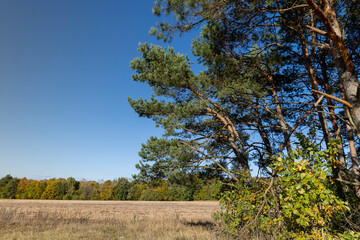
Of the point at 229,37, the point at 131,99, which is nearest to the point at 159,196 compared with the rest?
the point at 131,99

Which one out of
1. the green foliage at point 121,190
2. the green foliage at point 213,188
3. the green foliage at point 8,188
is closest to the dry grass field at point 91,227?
the green foliage at point 213,188

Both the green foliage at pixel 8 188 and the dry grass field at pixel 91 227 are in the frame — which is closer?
the dry grass field at pixel 91 227

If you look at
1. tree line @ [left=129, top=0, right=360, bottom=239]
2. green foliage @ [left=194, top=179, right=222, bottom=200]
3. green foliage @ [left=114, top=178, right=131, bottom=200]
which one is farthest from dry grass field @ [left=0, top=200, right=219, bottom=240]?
green foliage @ [left=114, top=178, right=131, bottom=200]

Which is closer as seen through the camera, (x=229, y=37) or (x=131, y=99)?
(x=229, y=37)

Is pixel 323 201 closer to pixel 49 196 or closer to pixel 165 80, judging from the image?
pixel 165 80

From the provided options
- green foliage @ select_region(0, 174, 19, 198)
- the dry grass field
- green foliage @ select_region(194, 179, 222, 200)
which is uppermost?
green foliage @ select_region(0, 174, 19, 198)

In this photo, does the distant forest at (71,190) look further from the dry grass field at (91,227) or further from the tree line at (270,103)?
the tree line at (270,103)

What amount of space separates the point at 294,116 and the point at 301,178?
18.4 ft

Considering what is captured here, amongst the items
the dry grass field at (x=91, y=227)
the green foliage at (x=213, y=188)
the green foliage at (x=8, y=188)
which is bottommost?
the dry grass field at (x=91, y=227)

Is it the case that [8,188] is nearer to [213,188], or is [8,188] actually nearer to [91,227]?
[91,227]

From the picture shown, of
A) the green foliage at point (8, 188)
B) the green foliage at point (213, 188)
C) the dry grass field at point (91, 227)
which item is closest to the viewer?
the green foliage at point (213, 188)

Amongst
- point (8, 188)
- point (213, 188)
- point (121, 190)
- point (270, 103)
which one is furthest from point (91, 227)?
point (8, 188)

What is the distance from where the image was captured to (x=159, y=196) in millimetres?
56219

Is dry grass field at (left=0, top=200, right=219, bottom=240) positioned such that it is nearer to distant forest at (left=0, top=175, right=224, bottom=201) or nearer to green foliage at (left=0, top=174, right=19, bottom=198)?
distant forest at (left=0, top=175, right=224, bottom=201)
